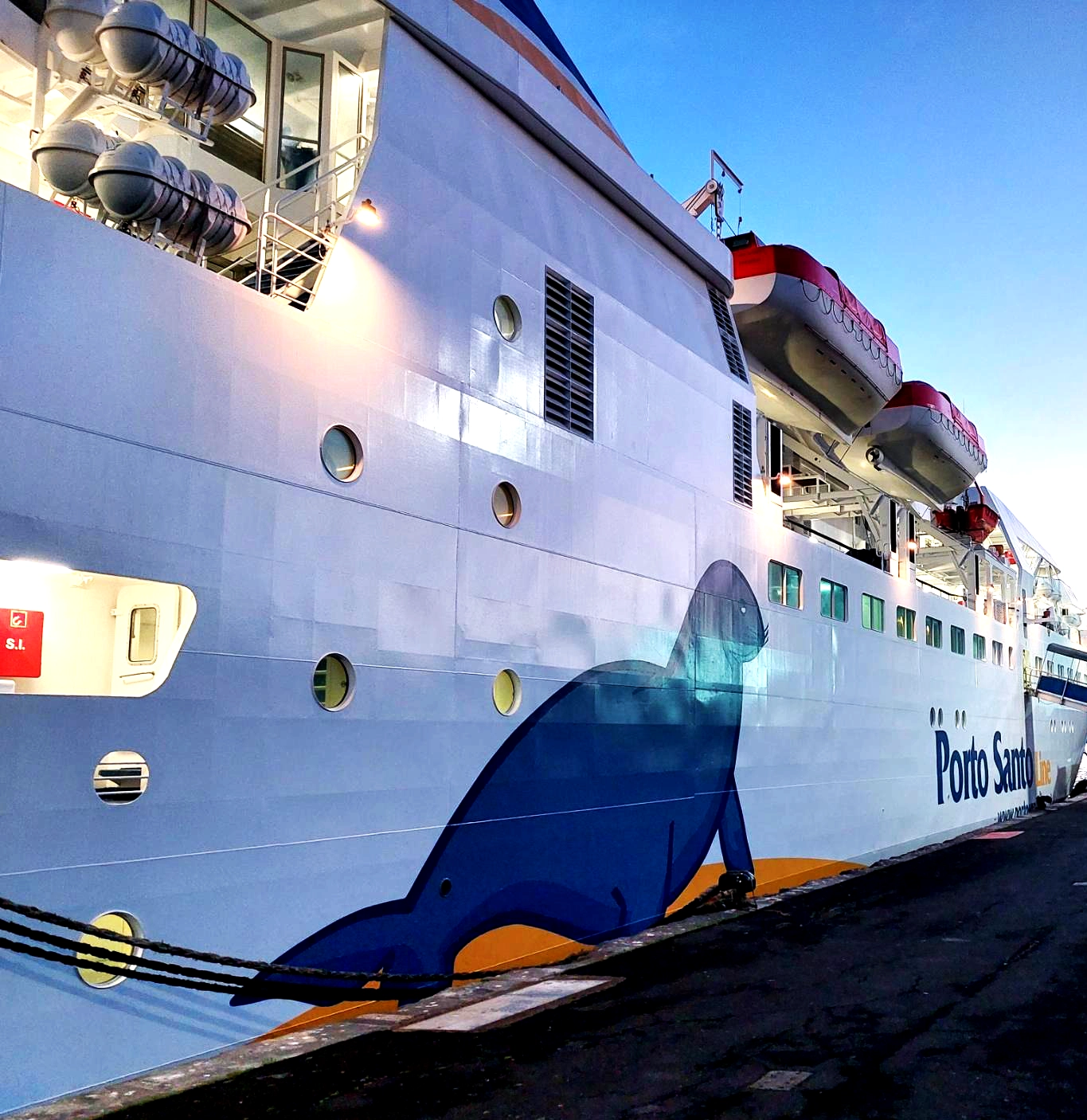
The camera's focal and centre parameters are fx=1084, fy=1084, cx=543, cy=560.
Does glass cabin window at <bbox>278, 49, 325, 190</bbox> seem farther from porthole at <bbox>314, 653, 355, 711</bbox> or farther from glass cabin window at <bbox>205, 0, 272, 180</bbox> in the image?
porthole at <bbox>314, 653, 355, 711</bbox>

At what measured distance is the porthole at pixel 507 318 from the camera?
809 centimetres

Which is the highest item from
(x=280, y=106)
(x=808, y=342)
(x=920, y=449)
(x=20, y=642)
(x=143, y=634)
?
(x=808, y=342)

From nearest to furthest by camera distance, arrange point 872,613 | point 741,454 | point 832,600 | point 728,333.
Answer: point 741,454
point 728,333
point 832,600
point 872,613

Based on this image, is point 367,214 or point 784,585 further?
point 784,585

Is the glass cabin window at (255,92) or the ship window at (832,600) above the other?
the glass cabin window at (255,92)

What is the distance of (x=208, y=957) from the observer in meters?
5.04

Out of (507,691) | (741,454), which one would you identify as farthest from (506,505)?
(741,454)

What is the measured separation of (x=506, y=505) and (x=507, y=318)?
146 cm

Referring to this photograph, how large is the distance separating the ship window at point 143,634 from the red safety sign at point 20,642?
0.71 m

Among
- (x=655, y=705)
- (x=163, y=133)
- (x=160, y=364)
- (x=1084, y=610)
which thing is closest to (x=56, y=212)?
(x=160, y=364)

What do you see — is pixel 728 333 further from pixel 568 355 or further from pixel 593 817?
pixel 593 817

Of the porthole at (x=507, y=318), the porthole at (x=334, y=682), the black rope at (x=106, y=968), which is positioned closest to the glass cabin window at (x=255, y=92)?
the porthole at (x=507, y=318)

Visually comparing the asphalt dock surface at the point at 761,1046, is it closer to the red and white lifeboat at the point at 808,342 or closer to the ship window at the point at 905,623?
the red and white lifeboat at the point at 808,342

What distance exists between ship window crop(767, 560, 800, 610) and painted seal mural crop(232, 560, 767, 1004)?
565 mm
